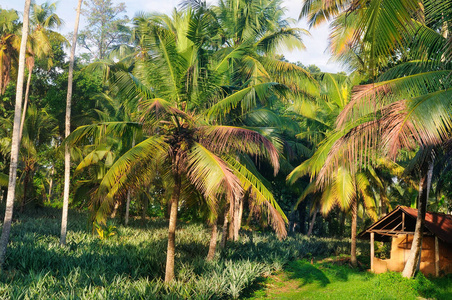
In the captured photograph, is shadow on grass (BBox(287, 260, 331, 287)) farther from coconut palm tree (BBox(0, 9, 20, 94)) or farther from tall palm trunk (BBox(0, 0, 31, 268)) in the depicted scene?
coconut palm tree (BBox(0, 9, 20, 94))

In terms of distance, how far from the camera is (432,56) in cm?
752

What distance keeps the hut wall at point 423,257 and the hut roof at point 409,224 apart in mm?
587

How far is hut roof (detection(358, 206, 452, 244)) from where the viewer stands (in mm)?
13750

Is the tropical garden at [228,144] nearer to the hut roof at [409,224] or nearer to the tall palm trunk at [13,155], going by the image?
the tall palm trunk at [13,155]

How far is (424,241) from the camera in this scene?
14.9 m

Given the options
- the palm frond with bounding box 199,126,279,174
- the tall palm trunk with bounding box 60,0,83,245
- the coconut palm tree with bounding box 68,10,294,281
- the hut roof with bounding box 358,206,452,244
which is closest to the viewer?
the palm frond with bounding box 199,126,279,174

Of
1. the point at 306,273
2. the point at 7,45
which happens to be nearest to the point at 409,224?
the point at 306,273

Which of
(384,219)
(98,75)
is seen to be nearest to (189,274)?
(384,219)

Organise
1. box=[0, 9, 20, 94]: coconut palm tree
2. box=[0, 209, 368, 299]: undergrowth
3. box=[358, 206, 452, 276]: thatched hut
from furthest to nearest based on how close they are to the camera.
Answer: box=[0, 9, 20, 94]: coconut palm tree < box=[358, 206, 452, 276]: thatched hut < box=[0, 209, 368, 299]: undergrowth

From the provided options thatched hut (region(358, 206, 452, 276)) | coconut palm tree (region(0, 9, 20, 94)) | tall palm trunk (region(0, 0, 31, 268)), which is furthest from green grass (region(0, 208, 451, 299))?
coconut palm tree (region(0, 9, 20, 94))

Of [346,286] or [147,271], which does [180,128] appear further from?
[346,286]

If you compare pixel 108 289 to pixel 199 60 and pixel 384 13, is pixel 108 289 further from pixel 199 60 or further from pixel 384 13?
pixel 384 13

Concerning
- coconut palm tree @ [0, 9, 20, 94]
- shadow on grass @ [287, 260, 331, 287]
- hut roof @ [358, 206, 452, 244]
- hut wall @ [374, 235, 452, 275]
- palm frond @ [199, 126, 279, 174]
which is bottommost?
shadow on grass @ [287, 260, 331, 287]

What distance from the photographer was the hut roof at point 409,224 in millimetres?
13750
